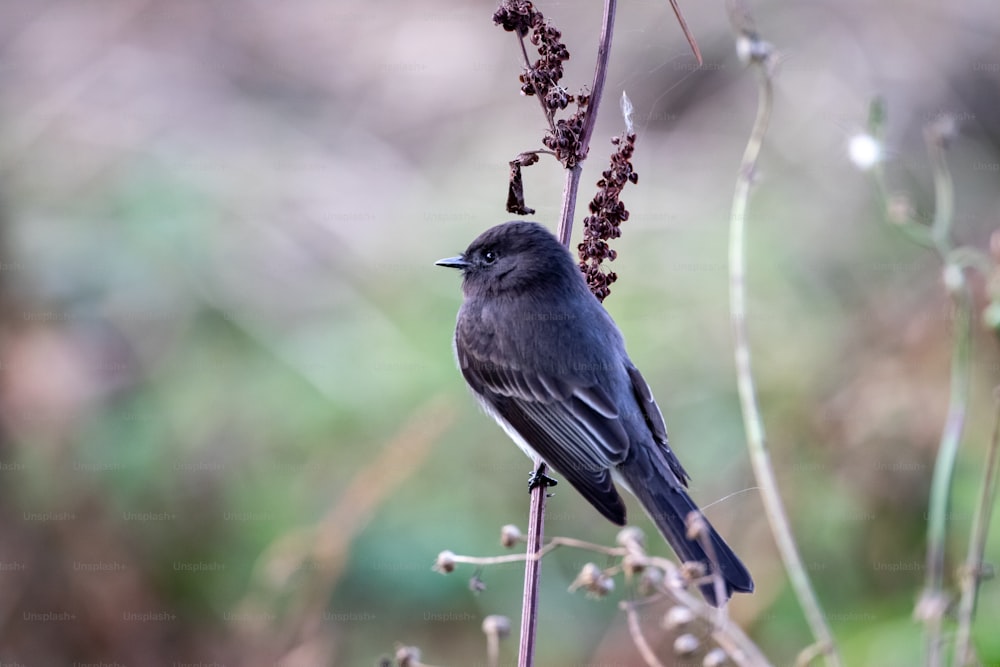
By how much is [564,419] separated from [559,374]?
0.16 metres

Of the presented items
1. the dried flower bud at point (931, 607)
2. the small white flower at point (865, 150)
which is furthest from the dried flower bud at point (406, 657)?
the small white flower at point (865, 150)

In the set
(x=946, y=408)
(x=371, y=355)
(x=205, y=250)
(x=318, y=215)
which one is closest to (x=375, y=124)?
(x=318, y=215)

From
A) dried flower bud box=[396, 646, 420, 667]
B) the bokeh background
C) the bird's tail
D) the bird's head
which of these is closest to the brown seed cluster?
the bird's head

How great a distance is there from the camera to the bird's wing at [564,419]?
323 cm

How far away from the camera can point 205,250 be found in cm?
553

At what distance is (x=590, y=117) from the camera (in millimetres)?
2531

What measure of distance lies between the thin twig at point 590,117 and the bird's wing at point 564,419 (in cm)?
82

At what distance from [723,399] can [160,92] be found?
462 cm

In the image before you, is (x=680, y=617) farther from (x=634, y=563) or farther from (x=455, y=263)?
(x=455, y=263)

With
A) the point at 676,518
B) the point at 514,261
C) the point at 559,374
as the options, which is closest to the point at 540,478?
the point at 559,374

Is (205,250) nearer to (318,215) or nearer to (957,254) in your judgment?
(318,215)

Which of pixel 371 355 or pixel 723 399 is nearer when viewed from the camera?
pixel 723 399

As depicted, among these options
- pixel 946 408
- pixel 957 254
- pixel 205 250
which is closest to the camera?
pixel 957 254

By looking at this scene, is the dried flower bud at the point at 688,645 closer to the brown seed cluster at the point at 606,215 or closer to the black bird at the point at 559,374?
the brown seed cluster at the point at 606,215
